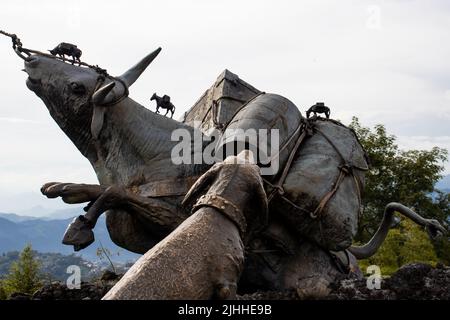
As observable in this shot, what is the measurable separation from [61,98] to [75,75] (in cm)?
27

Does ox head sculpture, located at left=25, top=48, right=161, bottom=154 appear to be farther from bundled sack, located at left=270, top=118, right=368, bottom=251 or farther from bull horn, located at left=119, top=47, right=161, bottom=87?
bundled sack, located at left=270, top=118, right=368, bottom=251

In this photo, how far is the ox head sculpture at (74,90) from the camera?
20.5ft

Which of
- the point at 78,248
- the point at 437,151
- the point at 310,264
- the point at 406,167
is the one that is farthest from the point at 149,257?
the point at 437,151

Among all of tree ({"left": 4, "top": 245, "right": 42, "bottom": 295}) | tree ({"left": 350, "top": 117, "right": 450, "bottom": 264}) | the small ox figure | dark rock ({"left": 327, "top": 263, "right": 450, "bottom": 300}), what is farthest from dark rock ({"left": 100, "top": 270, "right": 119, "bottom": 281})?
tree ({"left": 350, "top": 117, "right": 450, "bottom": 264})

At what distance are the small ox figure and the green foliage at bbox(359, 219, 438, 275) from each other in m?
15.9

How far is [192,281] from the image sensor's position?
284 cm

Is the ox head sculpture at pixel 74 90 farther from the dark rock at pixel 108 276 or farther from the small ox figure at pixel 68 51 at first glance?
the dark rock at pixel 108 276

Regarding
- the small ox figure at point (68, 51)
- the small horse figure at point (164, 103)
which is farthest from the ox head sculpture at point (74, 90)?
the small horse figure at point (164, 103)

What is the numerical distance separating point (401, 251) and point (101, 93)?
676 inches

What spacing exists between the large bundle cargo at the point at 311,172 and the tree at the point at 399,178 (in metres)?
23.4

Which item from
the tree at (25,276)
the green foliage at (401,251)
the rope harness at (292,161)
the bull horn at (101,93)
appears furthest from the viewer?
the tree at (25,276)

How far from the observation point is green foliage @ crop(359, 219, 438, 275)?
20906mm
